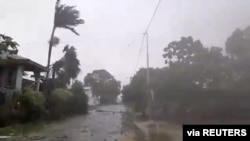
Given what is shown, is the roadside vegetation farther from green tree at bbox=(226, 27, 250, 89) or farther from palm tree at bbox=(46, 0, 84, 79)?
green tree at bbox=(226, 27, 250, 89)

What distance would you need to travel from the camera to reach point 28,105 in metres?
25.5

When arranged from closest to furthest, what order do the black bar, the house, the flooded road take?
1. the black bar
2. the flooded road
3. the house

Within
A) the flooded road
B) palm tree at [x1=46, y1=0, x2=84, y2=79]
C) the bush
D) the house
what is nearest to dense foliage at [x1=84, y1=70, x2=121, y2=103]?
palm tree at [x1=46, y1=0, x2=84, y2=79]

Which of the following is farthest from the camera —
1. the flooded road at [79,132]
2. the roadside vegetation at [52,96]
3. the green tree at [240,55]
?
the roadside vegetation at [52,96]

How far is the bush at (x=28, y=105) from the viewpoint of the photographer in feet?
82.3

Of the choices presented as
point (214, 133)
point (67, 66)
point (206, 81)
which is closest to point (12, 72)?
point (67, 66)

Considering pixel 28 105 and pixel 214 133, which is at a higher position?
pixel 28 105

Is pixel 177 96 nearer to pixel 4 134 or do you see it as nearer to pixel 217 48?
pixel 217 48

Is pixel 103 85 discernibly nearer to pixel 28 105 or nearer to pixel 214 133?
pixel 28 105

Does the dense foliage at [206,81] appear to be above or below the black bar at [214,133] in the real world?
above

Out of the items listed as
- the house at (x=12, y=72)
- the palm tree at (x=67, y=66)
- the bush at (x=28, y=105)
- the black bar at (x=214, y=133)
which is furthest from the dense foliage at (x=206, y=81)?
the palm tree at (x=67, y=66)

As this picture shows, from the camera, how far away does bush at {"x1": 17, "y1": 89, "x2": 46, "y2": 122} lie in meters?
25.1

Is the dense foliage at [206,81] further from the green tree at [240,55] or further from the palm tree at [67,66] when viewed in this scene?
the palm tree at [67,66]

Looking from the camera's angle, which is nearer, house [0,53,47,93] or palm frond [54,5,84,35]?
house [0,53,47,93]
